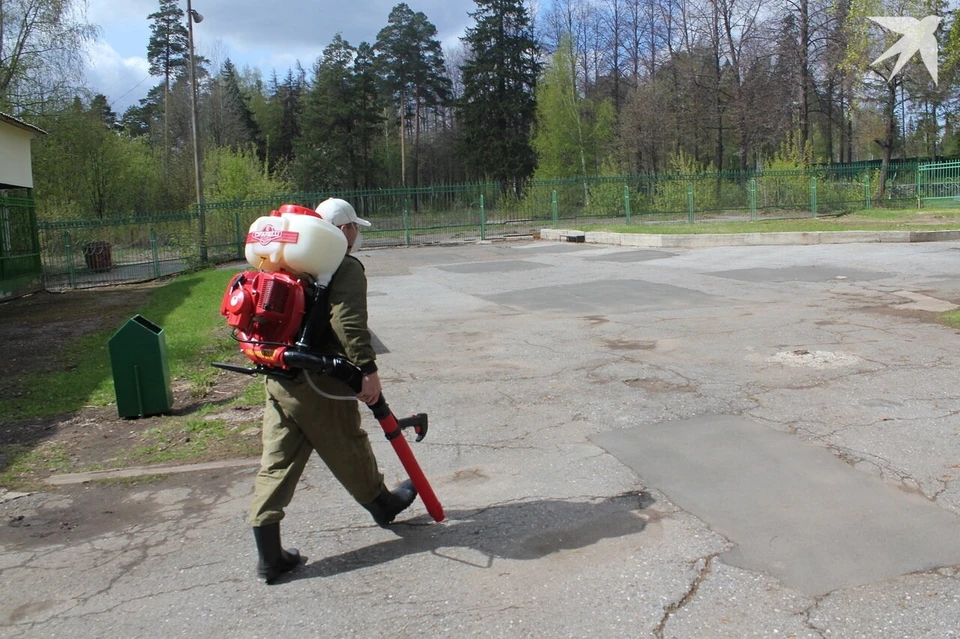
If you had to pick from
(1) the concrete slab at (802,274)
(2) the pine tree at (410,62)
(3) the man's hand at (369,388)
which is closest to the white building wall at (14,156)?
(1) the concrete slab at (802,274)

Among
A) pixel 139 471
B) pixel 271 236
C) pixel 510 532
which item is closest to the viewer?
pixel 271 236

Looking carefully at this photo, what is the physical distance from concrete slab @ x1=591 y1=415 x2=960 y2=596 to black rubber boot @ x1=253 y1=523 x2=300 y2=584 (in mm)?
2080

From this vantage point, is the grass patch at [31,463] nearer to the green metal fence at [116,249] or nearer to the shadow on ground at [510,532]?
the shadow on ground at [510,532]

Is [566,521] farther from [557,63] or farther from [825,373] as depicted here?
[557,63]

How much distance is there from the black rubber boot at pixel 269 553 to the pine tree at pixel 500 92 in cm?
5173

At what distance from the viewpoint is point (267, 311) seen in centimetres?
341

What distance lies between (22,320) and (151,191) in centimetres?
3604

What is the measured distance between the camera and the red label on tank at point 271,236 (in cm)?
346

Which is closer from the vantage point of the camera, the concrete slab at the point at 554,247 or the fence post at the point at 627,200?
the concrete slab at the point at 554,247

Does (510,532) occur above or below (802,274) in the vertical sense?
below

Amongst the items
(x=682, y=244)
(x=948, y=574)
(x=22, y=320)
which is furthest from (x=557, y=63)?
(x=948, y=574)

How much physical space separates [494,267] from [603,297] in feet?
20.7

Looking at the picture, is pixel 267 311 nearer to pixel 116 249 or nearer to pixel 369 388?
pixel 369 388

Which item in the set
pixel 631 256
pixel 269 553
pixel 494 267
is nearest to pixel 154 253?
pixel 494 267
